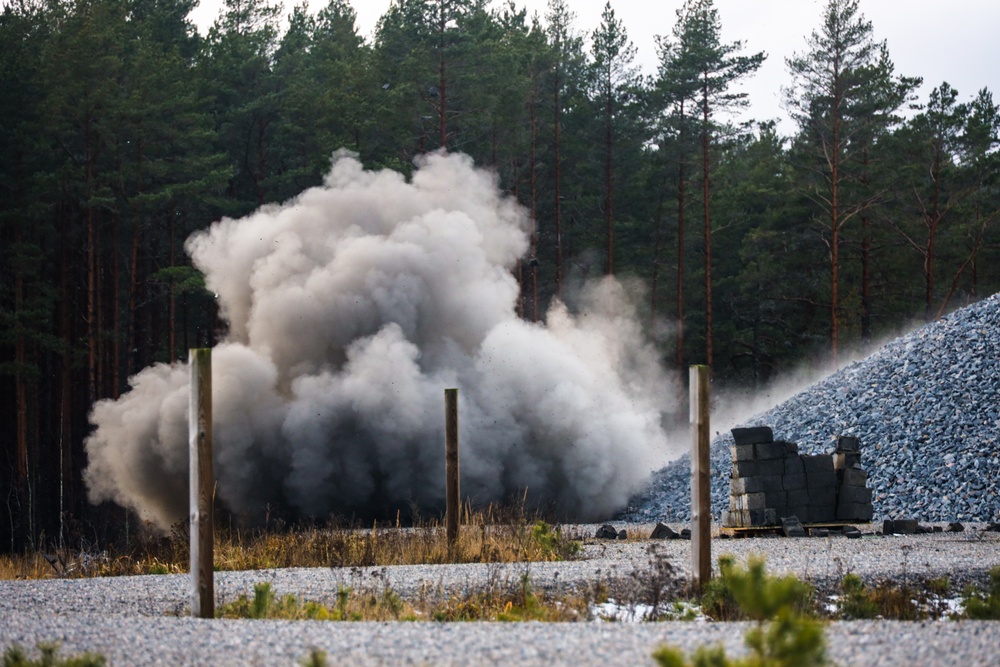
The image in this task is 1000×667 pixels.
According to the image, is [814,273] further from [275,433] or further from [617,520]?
[275,433]

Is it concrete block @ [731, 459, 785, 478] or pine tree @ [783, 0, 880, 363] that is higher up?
pine tree @ [783, 0, 880, 363]

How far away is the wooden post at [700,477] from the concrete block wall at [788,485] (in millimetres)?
8425

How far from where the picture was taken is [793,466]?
18203 mm

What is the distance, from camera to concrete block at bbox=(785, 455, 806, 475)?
18.2m

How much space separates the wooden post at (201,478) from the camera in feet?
26.9

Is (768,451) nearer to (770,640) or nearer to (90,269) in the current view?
(770,640)

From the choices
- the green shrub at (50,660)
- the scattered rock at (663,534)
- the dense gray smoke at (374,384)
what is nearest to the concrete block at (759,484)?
the scattered rock at (663,534)

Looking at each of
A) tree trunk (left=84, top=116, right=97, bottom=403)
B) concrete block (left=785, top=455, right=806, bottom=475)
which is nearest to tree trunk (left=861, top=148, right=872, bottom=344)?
concrete block (left=785, top=455, right=806, bottom=475)

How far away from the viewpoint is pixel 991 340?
24.5 metres

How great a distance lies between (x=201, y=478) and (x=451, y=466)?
597 centimetres

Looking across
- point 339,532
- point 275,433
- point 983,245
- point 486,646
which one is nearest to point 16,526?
point 275,433

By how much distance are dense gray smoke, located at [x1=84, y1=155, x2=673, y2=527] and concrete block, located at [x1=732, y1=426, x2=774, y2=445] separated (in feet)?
21.0

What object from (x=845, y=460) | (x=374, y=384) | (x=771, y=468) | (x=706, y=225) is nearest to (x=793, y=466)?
(x=771, y=468)

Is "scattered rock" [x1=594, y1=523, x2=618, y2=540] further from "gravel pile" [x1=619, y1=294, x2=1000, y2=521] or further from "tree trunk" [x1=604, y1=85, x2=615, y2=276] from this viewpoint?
"tree trunk" [x1=604, y1=85, x2=615, y2=276]
